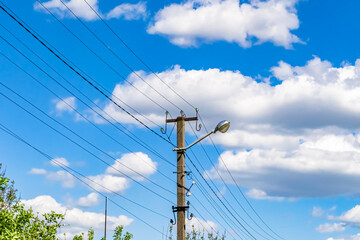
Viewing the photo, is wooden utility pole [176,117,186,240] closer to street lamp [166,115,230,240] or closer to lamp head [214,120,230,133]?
street lamp [166,115,230,240]

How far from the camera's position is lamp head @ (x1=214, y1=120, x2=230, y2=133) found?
21.1 meters

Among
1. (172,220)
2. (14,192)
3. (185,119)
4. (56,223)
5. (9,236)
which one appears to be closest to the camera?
(9,236)

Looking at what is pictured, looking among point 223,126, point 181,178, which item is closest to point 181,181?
point 181,178

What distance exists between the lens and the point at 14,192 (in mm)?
35906

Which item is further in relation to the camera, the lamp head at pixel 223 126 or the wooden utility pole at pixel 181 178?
the wooden utility pole at pixel 181 178

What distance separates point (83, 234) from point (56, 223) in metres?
1.38

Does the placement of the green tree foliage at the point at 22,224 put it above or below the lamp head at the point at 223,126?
below

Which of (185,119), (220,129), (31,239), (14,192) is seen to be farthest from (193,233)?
(31,239)

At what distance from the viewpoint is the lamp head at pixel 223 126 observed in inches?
832

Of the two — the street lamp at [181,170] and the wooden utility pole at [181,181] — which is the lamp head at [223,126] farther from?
the wooden utility pole at [181,181]

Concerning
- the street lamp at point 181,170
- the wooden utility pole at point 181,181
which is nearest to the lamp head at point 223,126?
the street lamp at point 181,170

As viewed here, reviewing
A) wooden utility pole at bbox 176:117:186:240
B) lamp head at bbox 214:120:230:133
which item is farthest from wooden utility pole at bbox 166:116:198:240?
lamp head at bbox 214:120:230:133

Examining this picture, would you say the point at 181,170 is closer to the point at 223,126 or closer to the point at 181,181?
the point at 181,181

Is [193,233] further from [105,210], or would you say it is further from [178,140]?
[105,210]
